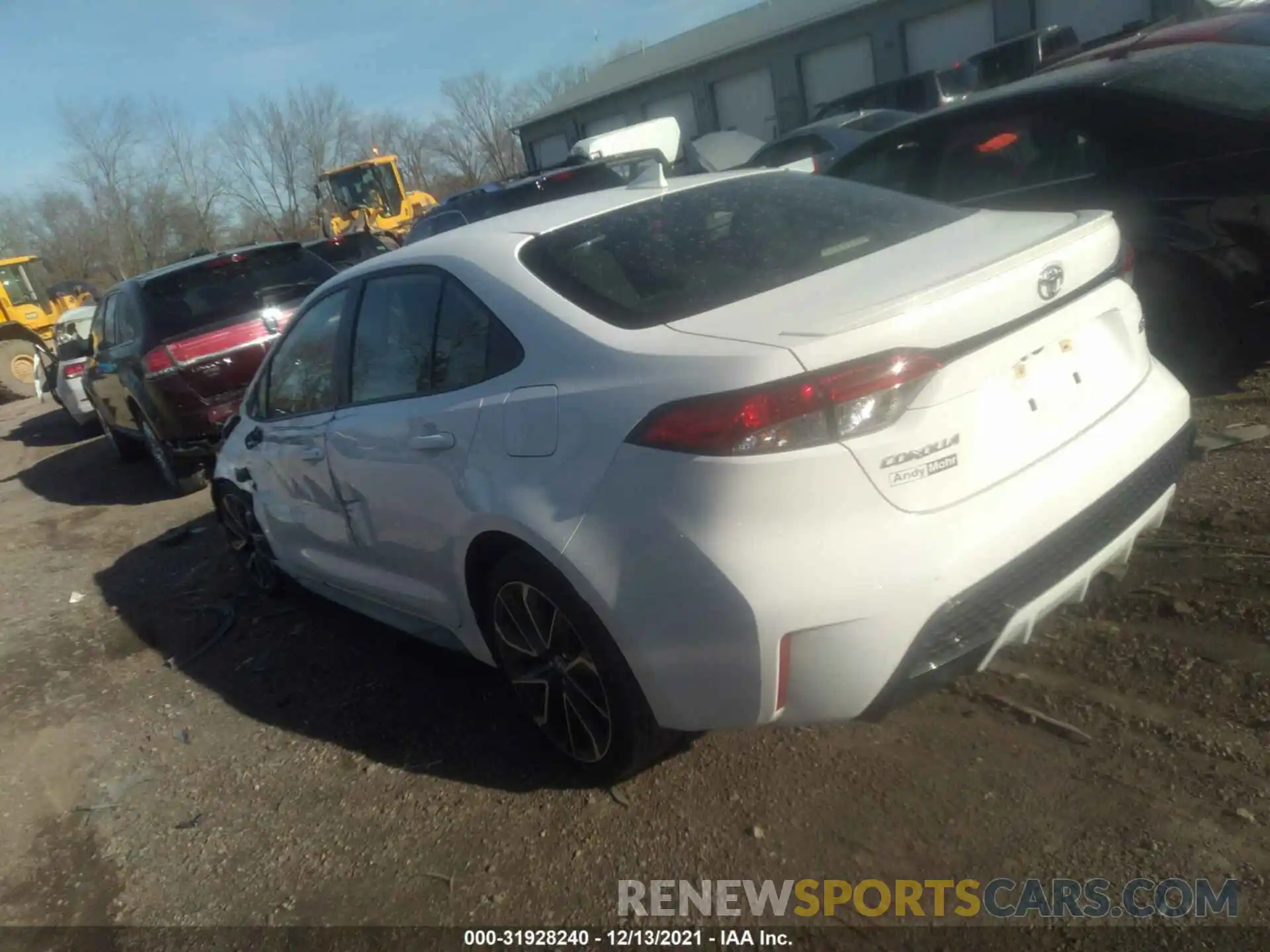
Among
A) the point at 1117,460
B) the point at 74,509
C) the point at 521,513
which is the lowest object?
the point at 74,509

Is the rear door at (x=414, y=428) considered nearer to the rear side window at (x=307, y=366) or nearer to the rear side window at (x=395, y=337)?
the rear side window at (x=395, y=337)

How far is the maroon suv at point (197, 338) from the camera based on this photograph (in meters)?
7.59

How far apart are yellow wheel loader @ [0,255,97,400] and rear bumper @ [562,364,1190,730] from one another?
1900cm

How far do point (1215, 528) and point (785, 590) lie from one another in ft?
7.40

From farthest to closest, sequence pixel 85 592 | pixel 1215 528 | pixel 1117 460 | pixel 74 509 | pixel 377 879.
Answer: pixel 74 509 < pixel 85 592 < pixel 1215 528 < pixel 377 879 < pixel 1117 460

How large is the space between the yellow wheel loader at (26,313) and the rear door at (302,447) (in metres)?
16.2

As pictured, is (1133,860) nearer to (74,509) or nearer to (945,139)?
(945,139)

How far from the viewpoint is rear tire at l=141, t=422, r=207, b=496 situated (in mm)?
8133

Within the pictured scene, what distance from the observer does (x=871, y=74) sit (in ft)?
91.9

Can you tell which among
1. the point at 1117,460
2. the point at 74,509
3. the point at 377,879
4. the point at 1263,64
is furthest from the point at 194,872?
the point at 74,509

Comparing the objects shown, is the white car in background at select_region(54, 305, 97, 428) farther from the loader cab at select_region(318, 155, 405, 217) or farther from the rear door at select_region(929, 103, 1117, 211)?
the loader cab at select_region(318, 155, 405, 217)

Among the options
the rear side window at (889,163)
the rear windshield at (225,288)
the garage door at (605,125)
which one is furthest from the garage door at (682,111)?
the rear side window at (889,163)

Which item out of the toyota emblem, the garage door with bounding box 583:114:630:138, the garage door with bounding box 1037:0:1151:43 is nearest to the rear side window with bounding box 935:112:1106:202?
the toyota emblem

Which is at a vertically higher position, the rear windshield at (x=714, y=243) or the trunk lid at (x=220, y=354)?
the rear windshield at (x=714, y=243)
